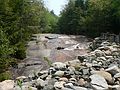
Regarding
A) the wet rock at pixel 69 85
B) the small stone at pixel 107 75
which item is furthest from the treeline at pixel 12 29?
the small stone at pixel 107 75

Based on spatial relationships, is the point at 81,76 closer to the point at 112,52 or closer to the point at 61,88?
the point at 61,88

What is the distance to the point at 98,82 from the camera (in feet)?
33.1

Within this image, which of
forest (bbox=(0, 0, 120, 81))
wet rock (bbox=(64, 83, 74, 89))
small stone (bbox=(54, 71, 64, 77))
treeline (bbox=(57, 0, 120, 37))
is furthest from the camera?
treeline (bbox=(57, 0, 120, 37))

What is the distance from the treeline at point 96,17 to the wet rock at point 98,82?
18.2m

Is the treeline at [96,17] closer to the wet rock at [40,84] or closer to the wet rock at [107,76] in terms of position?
the wet rock at [107,76]

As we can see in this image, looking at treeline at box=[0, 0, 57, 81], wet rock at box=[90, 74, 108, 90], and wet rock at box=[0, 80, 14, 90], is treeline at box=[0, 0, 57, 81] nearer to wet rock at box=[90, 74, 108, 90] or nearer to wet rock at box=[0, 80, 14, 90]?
wet rock at box=[0, 80, 14, 90]

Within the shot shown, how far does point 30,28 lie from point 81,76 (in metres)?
16.7

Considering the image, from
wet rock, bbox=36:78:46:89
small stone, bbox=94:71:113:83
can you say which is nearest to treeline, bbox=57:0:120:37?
small stone, bbox=94:71:113:83

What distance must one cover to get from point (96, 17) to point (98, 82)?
2741 centimetres

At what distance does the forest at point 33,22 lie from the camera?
1700 centimetres

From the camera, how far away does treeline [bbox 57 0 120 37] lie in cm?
3156

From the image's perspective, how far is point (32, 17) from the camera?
87.4 ft

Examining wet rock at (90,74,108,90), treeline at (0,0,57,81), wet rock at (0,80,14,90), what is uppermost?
treeline at (0,0,57,81)

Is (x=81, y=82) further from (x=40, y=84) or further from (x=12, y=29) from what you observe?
(x=12, y=29)
